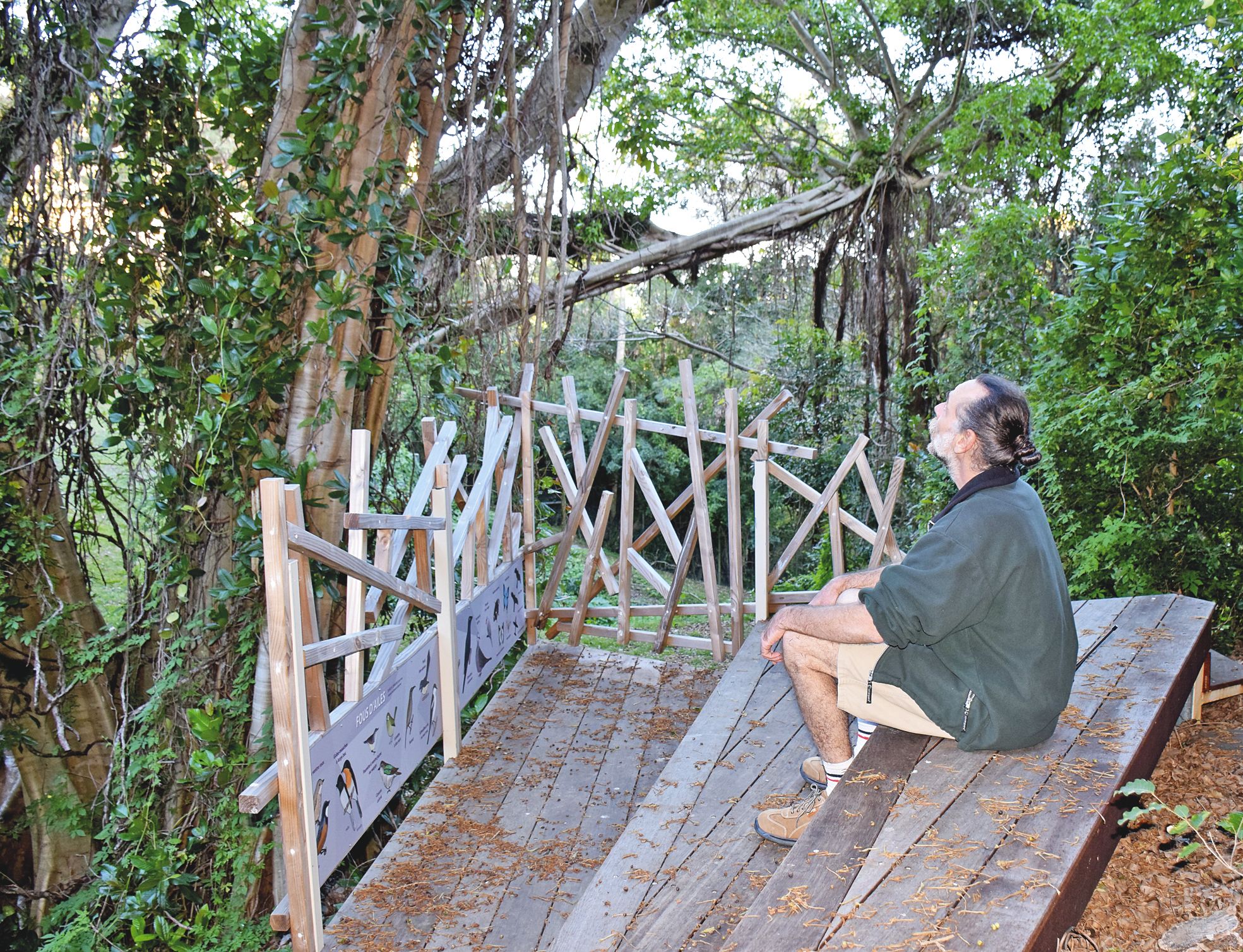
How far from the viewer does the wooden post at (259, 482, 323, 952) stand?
2736mm

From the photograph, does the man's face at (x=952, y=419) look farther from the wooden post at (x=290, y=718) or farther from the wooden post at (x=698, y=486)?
the wooden post at (x=698, y=486)

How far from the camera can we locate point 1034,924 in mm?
1973

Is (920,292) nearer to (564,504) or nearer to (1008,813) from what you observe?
(564,504)

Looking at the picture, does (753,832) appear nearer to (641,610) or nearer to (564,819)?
(564,819)

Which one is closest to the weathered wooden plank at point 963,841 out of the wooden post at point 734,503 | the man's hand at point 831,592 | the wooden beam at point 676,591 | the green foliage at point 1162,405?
the man's hand at point 831,592

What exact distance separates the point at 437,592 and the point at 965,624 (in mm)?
A: 2432

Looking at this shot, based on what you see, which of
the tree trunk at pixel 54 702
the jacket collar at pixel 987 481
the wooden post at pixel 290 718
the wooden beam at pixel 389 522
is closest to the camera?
the jacket collar at pixel 987 481

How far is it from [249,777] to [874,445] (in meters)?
8.51

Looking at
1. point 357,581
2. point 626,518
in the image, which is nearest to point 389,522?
point 357,581

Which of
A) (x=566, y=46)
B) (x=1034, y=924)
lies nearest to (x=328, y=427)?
(x=566, y=46)

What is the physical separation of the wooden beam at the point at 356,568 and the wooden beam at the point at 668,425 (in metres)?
1.84

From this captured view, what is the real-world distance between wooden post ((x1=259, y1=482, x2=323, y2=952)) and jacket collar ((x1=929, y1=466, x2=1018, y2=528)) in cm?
186

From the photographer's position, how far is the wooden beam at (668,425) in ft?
17.4

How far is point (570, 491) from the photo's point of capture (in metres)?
5.90
